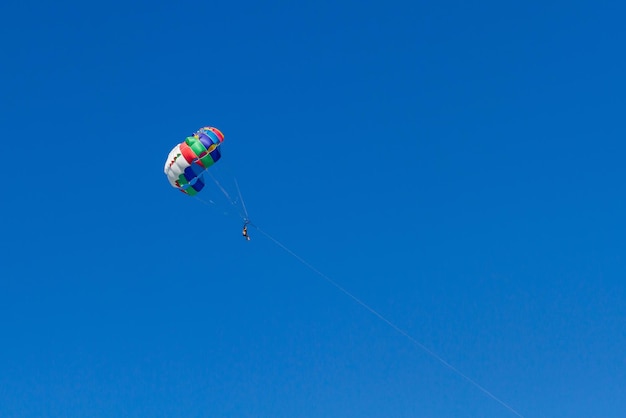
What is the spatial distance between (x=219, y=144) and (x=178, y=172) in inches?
144

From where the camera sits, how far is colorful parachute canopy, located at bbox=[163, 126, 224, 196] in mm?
68750

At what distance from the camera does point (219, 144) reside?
6994 cm

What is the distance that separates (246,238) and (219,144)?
23.6ft

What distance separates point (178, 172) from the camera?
69125mm

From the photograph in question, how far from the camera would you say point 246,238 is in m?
69.6

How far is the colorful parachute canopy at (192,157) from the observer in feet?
226

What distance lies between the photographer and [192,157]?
6862cm
